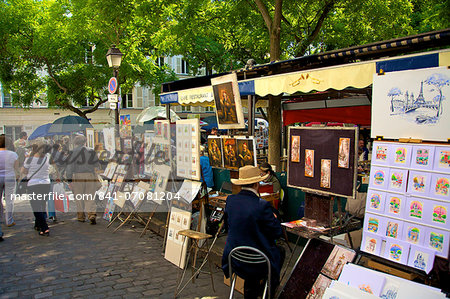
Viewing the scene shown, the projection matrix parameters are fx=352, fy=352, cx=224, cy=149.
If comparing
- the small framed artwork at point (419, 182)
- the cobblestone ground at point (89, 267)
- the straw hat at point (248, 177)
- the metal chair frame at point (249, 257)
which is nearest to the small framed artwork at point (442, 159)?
the small framed artwork at point (419, 182)

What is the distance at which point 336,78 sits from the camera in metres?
4.27

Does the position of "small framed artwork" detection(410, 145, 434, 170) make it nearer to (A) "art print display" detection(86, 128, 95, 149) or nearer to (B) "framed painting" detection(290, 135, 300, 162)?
(B) "framed painting" detection(290, 135, 300, 162)

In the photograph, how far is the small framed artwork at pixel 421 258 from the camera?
9.77 feet

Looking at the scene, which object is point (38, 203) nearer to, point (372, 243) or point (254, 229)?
point (254, 229)

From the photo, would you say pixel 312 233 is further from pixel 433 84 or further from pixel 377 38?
pixel 377 38

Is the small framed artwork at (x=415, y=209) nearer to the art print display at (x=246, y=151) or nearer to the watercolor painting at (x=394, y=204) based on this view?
the watercolor painting at (x=394, y=204)

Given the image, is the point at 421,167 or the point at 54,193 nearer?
the point at 421,167

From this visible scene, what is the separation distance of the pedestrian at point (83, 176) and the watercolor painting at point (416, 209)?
270 inches

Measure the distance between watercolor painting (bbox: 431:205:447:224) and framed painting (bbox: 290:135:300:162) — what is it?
1.72 metres

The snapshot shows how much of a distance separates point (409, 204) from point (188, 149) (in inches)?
141

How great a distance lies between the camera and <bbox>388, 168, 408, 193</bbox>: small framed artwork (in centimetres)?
323

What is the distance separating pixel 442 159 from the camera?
3.01 m

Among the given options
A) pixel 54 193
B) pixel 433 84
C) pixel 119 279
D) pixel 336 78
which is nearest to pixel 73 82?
pixel 54 193

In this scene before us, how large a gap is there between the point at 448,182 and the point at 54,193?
8224 mm
